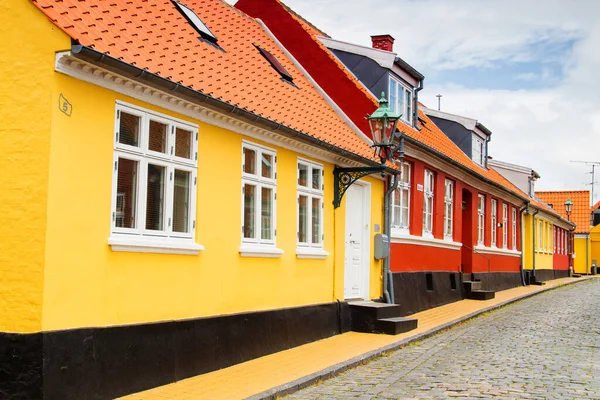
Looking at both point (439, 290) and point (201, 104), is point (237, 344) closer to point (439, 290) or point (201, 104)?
point (201, 104)

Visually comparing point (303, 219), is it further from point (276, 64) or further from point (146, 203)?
point (146, 203)

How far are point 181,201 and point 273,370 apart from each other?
8.01 feet

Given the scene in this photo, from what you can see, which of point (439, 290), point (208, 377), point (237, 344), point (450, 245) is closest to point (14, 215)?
point (208, 377)

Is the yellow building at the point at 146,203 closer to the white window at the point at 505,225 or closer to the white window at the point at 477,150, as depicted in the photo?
the white window at the point at 477,150

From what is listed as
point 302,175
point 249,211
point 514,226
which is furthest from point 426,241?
point 514,226

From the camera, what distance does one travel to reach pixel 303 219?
1248cm

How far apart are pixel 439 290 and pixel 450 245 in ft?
6.05

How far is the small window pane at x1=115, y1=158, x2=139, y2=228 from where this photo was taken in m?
7.93

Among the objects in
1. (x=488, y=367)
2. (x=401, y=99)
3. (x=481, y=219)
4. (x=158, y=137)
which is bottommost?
(x=488, y=367)

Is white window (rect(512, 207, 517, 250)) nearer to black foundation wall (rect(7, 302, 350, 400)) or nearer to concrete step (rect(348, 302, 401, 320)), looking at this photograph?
concrete step (rect(348, 302, 401, 320))

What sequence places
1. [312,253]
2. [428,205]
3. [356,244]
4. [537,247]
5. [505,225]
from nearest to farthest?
[312,253] < [356,244] < [428,205] < [505,225] < [537,247]

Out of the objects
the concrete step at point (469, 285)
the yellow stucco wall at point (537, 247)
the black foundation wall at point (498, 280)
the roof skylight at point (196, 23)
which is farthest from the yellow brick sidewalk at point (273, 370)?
the yellow stucco wall at point (537, 247)

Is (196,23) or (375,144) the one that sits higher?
(196,23)

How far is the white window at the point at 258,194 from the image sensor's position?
10531 millimetres
